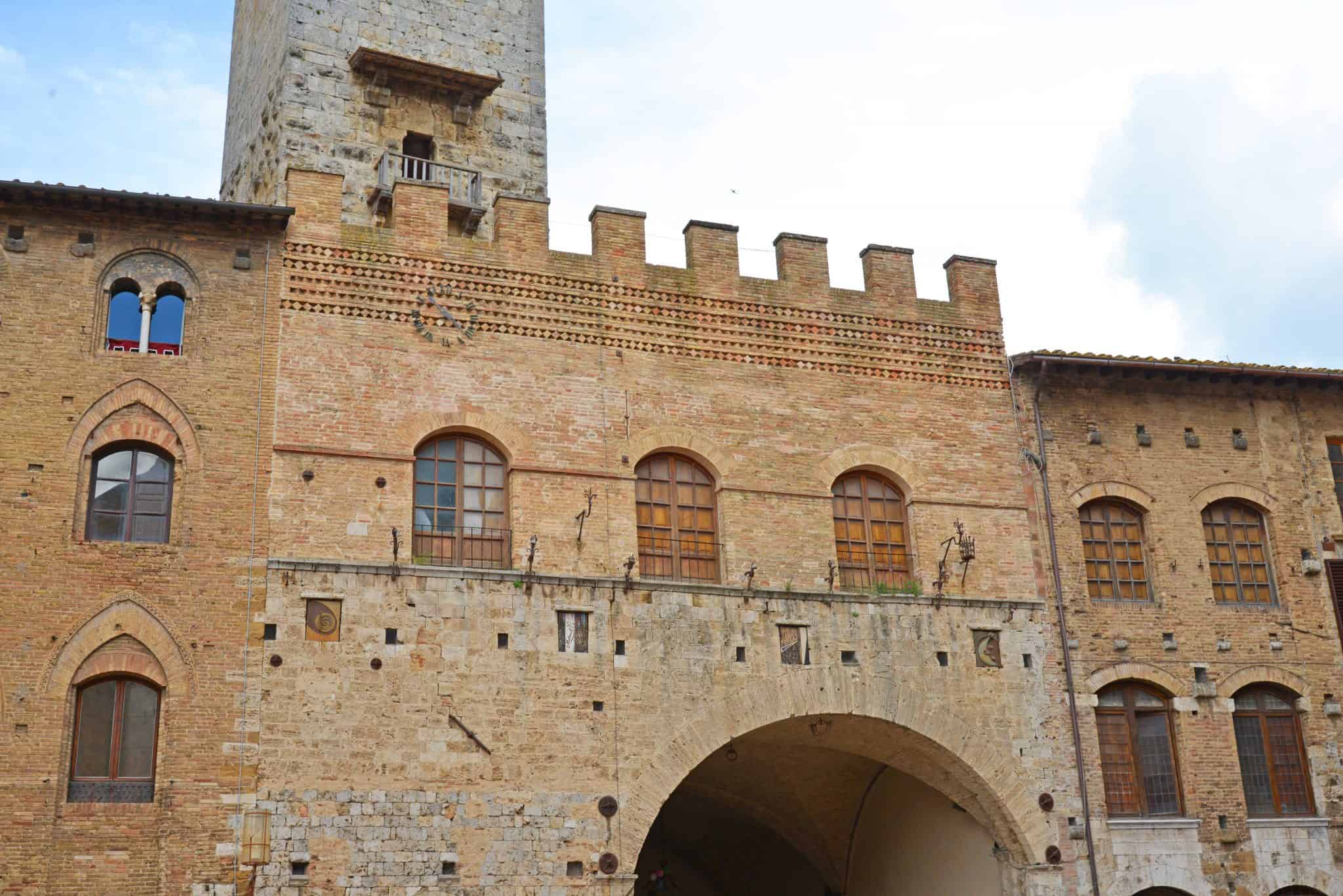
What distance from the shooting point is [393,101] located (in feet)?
76.6

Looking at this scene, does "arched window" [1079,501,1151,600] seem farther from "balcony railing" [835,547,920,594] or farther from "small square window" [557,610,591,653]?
"small square window" [557,610,591,653]

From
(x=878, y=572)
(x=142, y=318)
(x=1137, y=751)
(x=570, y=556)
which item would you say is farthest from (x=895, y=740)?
(x=142, y=318)

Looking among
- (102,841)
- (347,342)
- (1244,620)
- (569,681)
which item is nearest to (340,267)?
(347,342)

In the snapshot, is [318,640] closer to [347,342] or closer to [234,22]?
[347,342]

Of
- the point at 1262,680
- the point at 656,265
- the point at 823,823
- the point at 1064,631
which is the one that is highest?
the point at 656,265

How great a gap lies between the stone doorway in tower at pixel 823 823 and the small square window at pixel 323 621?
5.49 meters

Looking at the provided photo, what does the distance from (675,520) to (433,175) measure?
7.62 meters

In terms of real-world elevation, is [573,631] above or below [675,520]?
below

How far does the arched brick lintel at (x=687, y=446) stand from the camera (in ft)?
61.8

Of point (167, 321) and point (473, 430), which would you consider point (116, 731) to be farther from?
point (473, 430)

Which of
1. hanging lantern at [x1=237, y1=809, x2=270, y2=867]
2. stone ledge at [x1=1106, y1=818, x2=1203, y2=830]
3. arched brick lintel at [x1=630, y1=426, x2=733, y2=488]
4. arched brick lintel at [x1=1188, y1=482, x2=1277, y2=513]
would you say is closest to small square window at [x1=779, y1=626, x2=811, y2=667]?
arched brick lintel at [x1=630, y1=426, x2=733, y2=488]

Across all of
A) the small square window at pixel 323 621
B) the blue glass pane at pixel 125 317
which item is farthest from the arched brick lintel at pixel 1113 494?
the blue glass pane at pixel 125 317

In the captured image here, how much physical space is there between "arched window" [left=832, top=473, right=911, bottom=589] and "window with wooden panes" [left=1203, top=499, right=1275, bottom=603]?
483 cm

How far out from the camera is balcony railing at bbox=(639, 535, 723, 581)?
1855 cm
